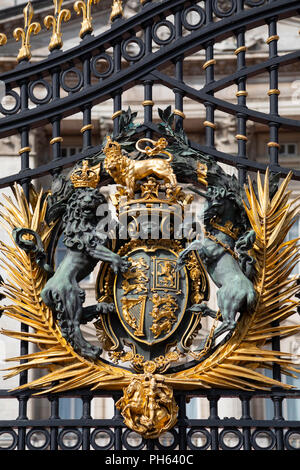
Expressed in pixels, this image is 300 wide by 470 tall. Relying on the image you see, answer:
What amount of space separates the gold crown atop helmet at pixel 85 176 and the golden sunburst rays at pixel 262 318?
4.91 feet

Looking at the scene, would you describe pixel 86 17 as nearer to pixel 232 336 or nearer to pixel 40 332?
pixel 40 332

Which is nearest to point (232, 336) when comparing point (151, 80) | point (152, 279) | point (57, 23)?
point (152, 279)

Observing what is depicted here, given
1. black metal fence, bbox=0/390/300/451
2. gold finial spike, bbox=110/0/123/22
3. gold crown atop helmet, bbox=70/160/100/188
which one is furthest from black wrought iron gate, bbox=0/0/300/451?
black metal fence, bbox=0/390/300/451

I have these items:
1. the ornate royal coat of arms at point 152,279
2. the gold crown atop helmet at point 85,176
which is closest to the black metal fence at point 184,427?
the ornate royal coat of arms at point 152,279

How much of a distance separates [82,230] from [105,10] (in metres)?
9.90

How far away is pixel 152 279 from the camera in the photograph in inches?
518

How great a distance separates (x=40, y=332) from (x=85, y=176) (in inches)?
62.5

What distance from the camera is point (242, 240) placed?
13.2m

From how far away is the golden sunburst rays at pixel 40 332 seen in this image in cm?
1305

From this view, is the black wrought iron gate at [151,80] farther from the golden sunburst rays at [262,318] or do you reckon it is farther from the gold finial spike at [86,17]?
the golden sunburst rays at [262,318]

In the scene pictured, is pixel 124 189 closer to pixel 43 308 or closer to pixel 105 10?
pixel 43 308

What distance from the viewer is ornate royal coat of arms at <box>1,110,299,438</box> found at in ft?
42.8

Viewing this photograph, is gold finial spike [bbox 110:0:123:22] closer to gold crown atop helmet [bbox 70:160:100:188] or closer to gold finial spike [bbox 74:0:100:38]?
gold finial spike [bbox 74:0:100:38]

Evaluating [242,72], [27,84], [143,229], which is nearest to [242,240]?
[143,229]
